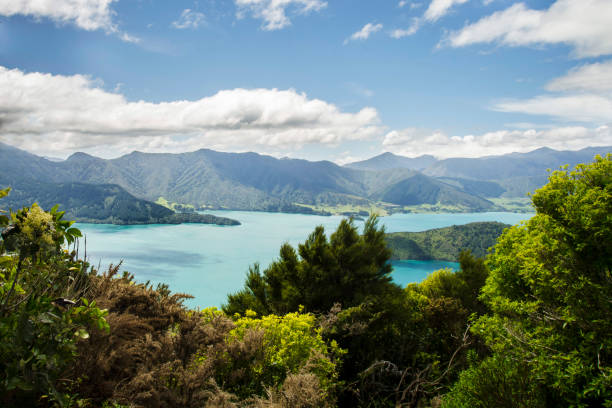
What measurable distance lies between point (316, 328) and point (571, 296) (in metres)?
5.66

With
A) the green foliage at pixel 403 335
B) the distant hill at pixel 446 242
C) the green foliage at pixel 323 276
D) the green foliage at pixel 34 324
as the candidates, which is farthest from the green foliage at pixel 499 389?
the distant hill at pixel 446 242

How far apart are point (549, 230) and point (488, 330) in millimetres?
3861

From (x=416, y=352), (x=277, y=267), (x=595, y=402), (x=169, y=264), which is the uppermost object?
(x=277, y=267)

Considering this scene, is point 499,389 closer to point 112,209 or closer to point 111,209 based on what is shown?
point 112,209

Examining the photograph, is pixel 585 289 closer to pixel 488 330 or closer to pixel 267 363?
pixel 488 330

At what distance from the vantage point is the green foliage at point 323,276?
12.9 meters

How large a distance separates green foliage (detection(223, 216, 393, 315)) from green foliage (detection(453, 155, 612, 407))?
4.88m

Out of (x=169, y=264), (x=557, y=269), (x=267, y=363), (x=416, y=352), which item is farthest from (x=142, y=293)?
(x=169, y=264)

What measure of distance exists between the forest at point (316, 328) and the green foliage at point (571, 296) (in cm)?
3

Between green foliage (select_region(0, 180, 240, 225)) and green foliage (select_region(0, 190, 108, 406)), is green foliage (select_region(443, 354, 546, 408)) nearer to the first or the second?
green foliage (select_region(0, 190, 108, 406))

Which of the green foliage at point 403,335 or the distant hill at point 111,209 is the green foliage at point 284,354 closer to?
the green foliage at point 403,335

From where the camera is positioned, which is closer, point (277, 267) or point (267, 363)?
point (267, 363)

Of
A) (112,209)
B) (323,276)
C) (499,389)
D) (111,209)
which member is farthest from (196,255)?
(111,209)

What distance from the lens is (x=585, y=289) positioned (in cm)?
718
